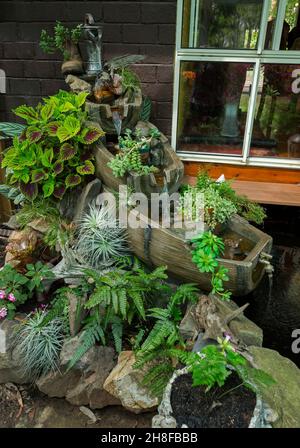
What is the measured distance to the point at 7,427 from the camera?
8.57 feet

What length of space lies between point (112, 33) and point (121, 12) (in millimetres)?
206

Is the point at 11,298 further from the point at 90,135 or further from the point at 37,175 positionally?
the point at 90,135

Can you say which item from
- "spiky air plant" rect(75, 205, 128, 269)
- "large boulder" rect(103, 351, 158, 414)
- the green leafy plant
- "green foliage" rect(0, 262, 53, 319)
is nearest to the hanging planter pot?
"large boulder" rect(103, 351, 158, 414)

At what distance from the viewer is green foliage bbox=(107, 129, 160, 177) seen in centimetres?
288

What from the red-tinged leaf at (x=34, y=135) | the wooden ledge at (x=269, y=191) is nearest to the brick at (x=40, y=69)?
the red-tinged leaf at (x=34, y=135)

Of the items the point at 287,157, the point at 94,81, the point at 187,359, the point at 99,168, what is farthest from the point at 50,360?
the point at 287,157

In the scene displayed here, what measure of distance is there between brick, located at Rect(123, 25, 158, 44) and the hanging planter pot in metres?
3.17

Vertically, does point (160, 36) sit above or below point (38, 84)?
above

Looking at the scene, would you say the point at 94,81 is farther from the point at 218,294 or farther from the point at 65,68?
the point at 218,294

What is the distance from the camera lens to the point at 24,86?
4.20 metres

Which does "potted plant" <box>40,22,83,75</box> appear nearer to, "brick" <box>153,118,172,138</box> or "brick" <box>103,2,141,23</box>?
"brick" <box>103,2,141,23</box>

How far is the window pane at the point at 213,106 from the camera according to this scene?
3.81 meters

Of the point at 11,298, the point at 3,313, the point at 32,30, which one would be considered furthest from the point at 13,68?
the point at 3,313

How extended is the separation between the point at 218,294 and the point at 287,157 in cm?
203
